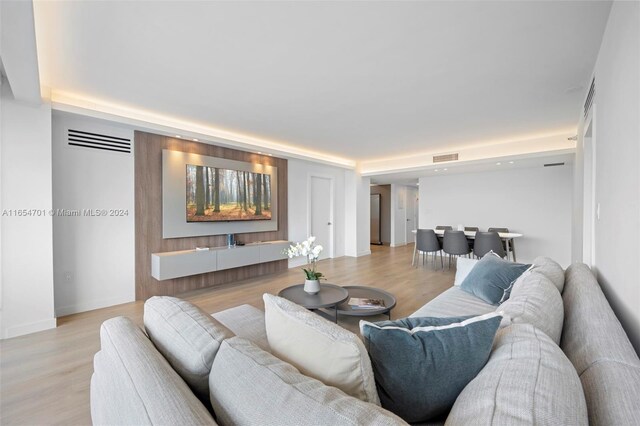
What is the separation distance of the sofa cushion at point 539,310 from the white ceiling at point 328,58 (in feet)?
5.75

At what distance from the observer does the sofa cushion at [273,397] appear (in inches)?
22.8

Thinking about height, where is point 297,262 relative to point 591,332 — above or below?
below

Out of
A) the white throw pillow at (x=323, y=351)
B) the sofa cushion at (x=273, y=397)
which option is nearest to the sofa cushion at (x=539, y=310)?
the white throw pillow at (x=323, y=351)

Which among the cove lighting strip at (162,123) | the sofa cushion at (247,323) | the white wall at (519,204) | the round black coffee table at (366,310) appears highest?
the cove lighting strip at (162,123)

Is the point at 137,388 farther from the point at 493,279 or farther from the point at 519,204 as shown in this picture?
the point at 519,204

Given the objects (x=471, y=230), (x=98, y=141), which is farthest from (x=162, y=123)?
(x=471, y=230)

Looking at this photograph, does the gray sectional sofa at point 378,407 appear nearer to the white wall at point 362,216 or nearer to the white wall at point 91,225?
the white wall at point 91,225

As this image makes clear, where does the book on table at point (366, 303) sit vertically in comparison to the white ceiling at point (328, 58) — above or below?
below

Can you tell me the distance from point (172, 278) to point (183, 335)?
3.30 meters

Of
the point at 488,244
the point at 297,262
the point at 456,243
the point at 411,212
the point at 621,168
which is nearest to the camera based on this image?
the point at 621,168

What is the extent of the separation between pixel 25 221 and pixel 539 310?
4.28 m

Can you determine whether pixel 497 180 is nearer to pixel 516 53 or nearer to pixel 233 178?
pixel 516 53

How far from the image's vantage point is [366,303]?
9.25ft

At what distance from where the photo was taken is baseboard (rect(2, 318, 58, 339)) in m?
2.69
